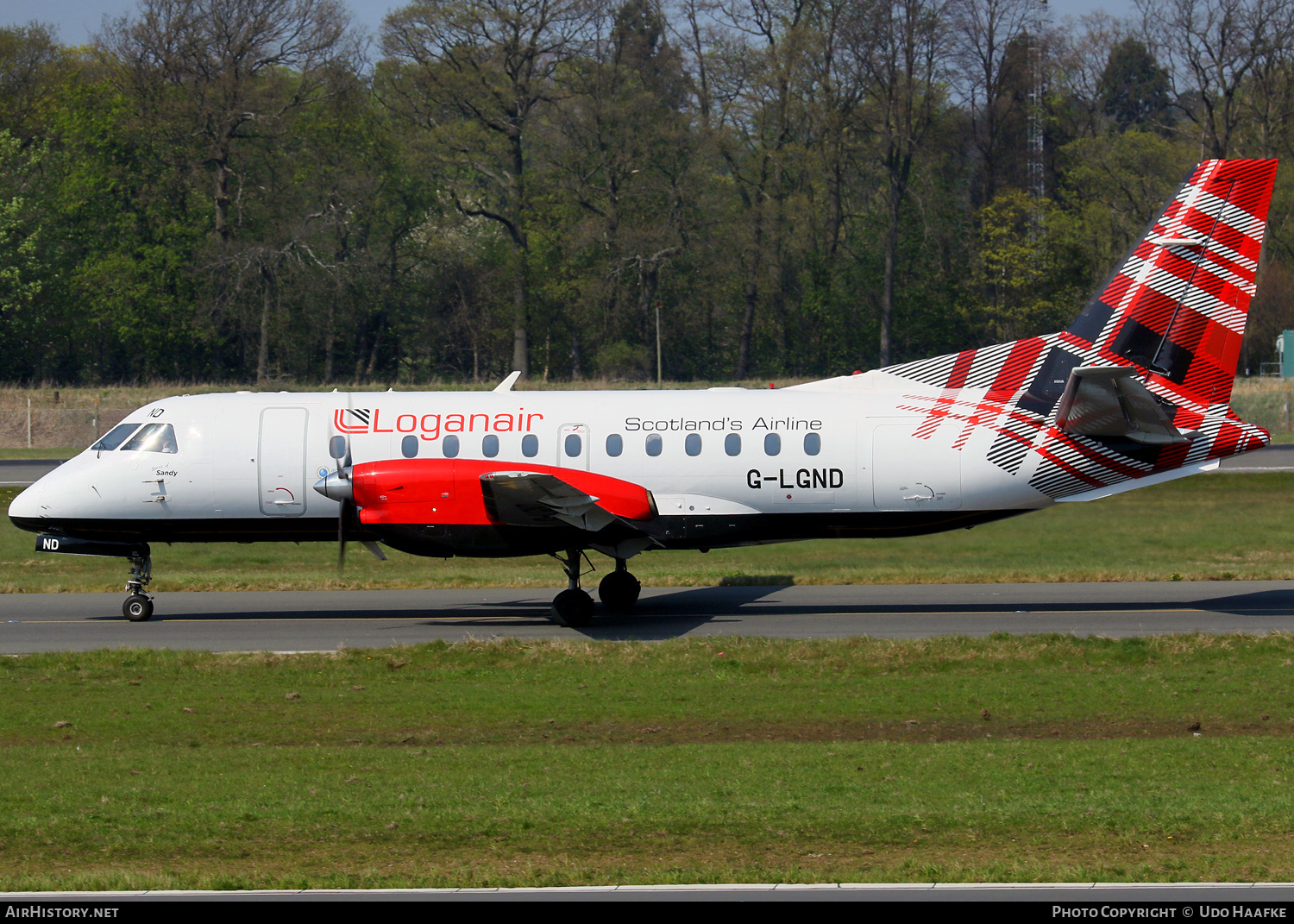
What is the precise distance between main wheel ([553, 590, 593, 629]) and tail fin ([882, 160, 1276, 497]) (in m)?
5.77

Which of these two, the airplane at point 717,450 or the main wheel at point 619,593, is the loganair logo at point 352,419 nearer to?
the airplane at point 717,450

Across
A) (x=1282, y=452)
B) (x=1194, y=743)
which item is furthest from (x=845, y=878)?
(x=1282, y=452)

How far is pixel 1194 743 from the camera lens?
35.7 feet

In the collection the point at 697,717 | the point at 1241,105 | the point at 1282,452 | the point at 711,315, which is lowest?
the point at 697,717

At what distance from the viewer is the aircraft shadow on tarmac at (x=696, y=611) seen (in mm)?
18547

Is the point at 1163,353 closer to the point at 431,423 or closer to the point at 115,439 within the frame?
the point at 431,423

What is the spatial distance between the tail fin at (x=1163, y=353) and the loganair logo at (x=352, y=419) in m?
8.77

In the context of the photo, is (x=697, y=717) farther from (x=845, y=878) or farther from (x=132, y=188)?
(x=132, y=188)

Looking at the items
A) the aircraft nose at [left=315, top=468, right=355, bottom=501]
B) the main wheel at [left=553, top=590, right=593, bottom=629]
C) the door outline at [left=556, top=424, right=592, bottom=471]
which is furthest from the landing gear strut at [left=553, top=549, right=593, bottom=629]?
the aircraft nose at [left=315, top=468, right=355, bottom=501]

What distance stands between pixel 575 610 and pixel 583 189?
39.1 m

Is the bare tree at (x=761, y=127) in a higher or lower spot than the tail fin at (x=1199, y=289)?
higher

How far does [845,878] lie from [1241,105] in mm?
56797

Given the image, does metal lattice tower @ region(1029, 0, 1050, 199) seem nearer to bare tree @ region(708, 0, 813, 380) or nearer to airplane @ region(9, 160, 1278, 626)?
bare tree @ region(708, 0, 813, 380)

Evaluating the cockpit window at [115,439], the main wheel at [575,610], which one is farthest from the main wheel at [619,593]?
the cockpit window at [115,439]
